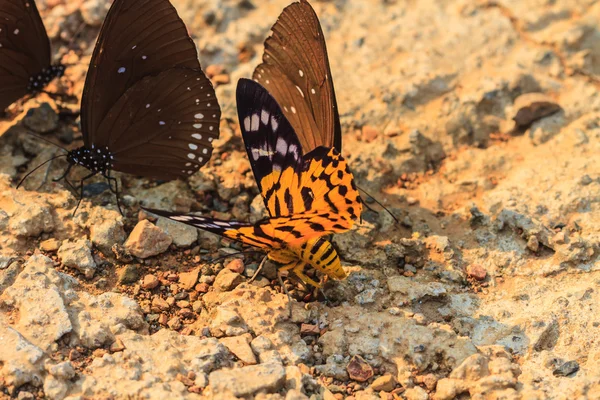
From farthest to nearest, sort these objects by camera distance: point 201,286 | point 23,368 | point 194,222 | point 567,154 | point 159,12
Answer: point 567,154 < point 159,12 < point 201,286 < point 194,222 < point 23,368

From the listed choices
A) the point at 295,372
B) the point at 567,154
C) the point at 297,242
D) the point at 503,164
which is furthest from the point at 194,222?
the point at 567,154

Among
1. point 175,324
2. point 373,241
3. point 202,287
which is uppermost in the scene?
point 373,241

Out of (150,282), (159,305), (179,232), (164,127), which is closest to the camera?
(159,305)

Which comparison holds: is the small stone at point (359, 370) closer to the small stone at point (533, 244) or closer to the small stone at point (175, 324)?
the small stone at point (175, 324)

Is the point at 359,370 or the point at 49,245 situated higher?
the point at 49,245

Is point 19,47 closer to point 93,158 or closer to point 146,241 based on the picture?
point 93,158

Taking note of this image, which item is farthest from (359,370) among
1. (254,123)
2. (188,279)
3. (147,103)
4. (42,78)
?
(42,78)

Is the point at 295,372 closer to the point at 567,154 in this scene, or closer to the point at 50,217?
the point at 50,217

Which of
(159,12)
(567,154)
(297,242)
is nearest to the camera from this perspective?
(297,242)
